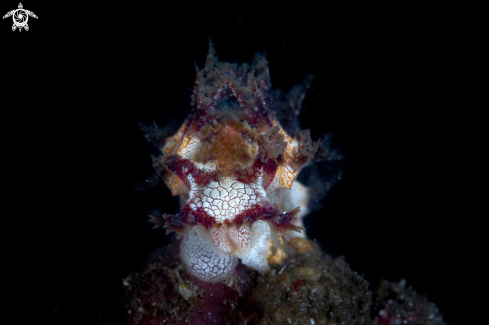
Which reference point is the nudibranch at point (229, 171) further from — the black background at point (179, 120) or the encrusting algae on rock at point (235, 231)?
the black background at point (179, 120)

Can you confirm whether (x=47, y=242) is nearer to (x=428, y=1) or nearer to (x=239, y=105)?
(x=239, y=105)

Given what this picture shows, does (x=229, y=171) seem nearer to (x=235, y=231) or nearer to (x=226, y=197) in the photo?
(x=226, y=197)

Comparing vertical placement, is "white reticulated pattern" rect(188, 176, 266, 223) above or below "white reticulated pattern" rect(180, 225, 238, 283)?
above

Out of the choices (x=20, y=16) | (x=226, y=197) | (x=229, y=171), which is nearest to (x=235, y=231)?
(x=226, y=197)

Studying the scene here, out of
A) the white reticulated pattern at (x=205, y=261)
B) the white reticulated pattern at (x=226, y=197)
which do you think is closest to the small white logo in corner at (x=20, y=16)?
the white reticulated pattern at (x=226, y=197)

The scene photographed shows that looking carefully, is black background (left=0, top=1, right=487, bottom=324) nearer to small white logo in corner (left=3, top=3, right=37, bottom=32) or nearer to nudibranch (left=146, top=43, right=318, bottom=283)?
small white logo in corner (left=3, top=3, right=37, bottom=32)

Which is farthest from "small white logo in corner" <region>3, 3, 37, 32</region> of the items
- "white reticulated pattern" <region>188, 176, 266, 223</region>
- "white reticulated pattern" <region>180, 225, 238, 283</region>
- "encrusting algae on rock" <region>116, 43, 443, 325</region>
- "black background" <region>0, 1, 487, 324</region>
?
"white reticulated pattern" <region>180, 225, 238, 283</region>
